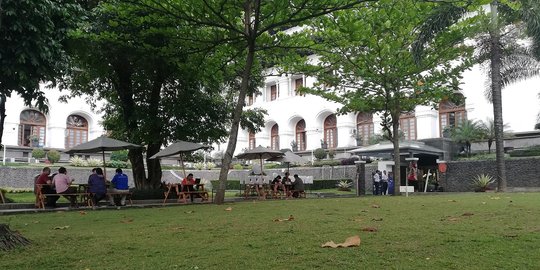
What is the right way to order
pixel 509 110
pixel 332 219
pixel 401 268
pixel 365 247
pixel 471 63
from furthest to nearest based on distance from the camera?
pixel 509 110
pixel 471 63
pixel 332 219
pixel 365 247
pixel 401 268

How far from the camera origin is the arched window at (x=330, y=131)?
44750mm

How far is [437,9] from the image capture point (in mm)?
17828

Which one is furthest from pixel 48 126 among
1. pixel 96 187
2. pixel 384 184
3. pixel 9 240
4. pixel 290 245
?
pixel 290 245

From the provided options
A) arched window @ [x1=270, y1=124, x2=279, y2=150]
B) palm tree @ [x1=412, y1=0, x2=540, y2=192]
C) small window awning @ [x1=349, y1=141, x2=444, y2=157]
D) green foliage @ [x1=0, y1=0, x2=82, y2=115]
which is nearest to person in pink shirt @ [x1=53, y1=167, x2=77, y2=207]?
green foliage @ [x1=0, y1=0, x2=82, y2=115]

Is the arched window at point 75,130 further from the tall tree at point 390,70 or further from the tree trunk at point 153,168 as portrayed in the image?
the tall tree at point 390,70

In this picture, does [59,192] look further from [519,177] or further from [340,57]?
[519,177]

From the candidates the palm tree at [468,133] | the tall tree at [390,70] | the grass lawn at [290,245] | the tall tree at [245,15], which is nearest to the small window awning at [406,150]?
the palm tree at [468,133]

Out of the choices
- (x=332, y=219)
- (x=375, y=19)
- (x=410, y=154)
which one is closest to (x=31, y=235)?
(x=332, y=219)

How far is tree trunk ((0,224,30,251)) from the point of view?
194 inches

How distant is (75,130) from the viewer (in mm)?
44875

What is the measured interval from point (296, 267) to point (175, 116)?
1260 cm

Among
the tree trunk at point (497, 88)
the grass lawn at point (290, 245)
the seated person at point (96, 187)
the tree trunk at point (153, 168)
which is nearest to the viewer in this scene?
the grass lawn at point (290, 245)

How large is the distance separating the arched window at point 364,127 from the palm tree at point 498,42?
659 inches

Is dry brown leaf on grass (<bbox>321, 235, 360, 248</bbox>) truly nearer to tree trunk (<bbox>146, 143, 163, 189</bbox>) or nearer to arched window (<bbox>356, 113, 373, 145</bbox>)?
tree trunk (<bbox>146, 143, 163, 189</bbox>)
